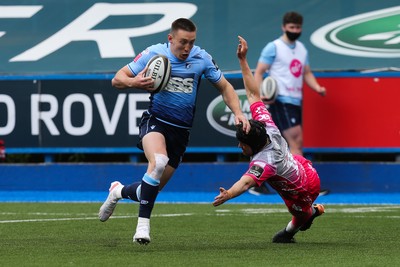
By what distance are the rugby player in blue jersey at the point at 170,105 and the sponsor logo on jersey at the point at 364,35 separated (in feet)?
23.9

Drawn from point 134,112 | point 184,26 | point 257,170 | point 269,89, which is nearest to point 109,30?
point 134,112

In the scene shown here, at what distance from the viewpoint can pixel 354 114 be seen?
16.3m

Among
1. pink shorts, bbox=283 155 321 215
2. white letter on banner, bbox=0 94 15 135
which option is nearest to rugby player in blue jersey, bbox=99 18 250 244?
pink shorts, bbox=283 155 321 215

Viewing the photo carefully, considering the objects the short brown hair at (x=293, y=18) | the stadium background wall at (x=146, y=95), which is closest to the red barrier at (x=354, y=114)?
the stadium background wall at (x=146, y=95)

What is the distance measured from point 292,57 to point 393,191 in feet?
8.37

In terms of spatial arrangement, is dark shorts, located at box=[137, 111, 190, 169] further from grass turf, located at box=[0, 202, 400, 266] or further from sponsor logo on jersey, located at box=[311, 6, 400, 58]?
sponsor logo on jersey, located at box=[311, 6, 400, 58]

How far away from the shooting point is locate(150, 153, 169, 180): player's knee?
9.06 metres

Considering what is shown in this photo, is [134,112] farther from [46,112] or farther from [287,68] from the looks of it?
[287,68]

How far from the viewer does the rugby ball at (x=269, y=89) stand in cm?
1533

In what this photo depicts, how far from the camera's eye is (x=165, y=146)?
9.38 m

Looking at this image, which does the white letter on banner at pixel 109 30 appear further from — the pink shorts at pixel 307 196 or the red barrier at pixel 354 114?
the pink shorts at pixel 307 196

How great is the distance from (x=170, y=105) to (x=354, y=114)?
23.7 ft

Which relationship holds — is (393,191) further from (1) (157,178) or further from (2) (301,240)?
(1) (157,178)

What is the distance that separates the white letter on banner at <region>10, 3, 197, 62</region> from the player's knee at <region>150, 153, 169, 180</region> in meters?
8.13
